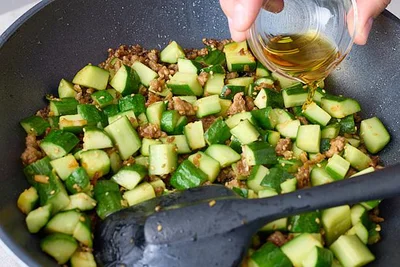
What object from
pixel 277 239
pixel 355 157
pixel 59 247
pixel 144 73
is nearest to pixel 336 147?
pixel 355 157

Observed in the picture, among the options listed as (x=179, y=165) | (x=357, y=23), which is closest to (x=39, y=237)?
(x=179, y=165)

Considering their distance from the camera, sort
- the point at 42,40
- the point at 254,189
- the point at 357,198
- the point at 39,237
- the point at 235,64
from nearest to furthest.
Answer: the point at 357,198 → the point at 39,237 → the point at 254,189 → the point at 42,40 → the point at 235,64

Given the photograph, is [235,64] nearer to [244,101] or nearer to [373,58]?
[244,101]

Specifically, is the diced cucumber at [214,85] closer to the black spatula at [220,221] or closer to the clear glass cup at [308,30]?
the clear glass cup at [308,30]

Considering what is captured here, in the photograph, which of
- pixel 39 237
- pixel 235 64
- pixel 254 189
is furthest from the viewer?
pixel 235 64

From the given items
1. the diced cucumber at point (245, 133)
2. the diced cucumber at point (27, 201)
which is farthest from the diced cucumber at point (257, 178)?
the diced cucumber at point (27, 201)

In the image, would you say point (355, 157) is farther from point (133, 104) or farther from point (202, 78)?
point (133, 104)

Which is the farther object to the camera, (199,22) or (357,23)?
(199,22)
